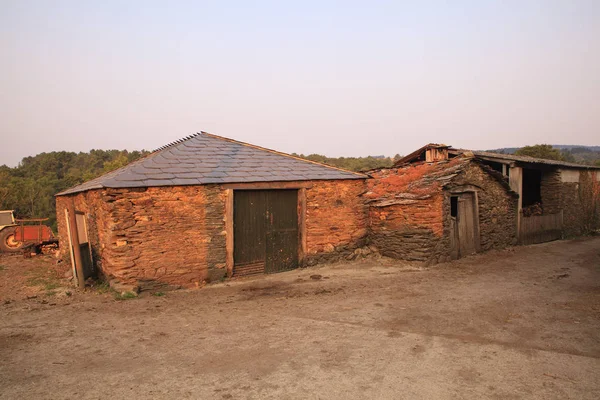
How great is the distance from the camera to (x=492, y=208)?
37.8ft

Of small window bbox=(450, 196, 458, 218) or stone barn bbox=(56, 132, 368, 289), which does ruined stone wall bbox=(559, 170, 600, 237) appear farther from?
stone barn bbox=(56, 132, 368, 289)

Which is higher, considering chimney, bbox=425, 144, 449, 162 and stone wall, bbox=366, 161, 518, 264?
chimney, bbox=425, 144, 449, 162

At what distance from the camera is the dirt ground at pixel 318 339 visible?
3805 millimetres

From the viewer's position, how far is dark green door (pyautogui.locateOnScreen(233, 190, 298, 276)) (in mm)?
9289

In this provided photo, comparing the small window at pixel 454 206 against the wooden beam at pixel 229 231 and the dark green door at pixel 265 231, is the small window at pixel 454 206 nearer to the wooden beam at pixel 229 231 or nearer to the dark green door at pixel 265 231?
the dark green door at pixel 265 231

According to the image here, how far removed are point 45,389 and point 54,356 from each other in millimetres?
1065

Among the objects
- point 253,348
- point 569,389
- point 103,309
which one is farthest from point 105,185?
point 569,389

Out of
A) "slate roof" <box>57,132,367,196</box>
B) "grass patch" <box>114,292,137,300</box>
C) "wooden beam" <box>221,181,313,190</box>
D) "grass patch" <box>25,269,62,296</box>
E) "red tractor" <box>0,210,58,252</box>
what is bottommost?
"grass patch" <box>25,269,62,296</box>

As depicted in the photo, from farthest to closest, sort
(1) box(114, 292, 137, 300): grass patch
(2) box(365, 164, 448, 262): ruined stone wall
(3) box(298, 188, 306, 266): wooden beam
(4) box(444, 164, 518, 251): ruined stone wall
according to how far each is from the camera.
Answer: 1. (4) box(444, 164, 518, 251): ruined stone wall
2. (3) box(298, 188, 306, 266): wooden beam
3. (2) box(365, 164, 448, 262): ruined stone wall
4. (1) box(114, 292, 137, 300): grass patch

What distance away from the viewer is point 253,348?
488 cm

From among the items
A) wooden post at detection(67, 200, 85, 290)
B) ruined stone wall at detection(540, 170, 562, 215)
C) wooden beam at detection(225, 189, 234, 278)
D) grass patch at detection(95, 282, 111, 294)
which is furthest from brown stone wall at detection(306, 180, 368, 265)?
ruined stone wall at detection(540, 170, 562, 215)

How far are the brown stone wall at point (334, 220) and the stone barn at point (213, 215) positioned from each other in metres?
0.03

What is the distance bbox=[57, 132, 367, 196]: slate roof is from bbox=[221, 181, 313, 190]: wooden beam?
0.13m

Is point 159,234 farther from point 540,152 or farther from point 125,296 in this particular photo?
point 540,152
